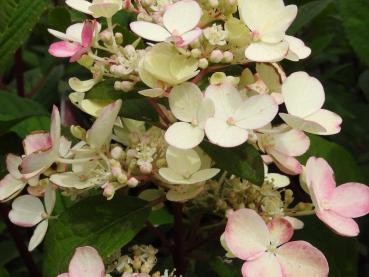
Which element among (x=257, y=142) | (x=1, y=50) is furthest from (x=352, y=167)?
(x=1, y=50)

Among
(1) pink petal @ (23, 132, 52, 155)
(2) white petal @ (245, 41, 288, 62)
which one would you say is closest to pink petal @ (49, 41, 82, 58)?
A: (1) pink petal @ (23, 132, 52, 155)

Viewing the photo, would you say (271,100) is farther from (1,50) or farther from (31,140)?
(1,50)

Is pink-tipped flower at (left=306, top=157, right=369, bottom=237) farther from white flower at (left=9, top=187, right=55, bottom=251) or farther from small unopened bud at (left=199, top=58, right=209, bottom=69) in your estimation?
white flower at (left=9, top=187, right=55, bottom=251)

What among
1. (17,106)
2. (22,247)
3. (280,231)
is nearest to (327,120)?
(280,231)

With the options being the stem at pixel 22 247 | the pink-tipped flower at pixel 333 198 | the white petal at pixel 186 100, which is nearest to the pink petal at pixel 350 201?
the pink-tipped flower at pixel 333 198

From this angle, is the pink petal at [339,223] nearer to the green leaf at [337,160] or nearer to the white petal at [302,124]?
the white petal at [302,124]
